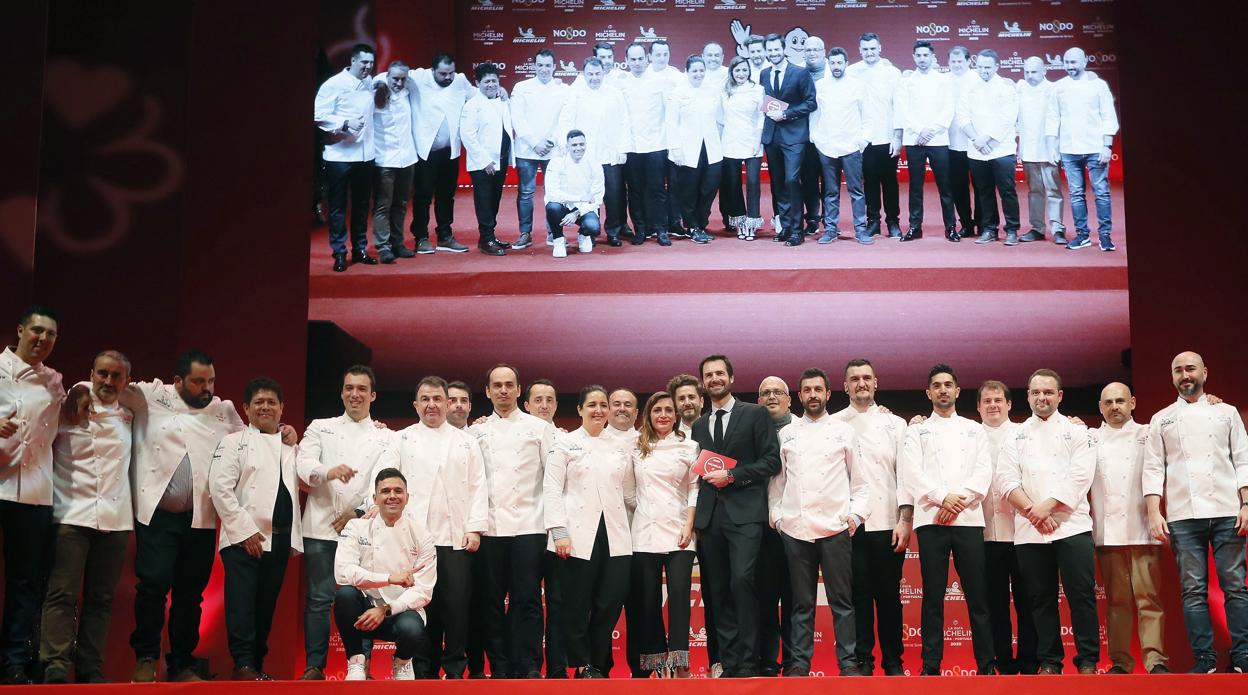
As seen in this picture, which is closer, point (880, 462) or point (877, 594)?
point (877, 594)

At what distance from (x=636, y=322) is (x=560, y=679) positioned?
2.67 metres

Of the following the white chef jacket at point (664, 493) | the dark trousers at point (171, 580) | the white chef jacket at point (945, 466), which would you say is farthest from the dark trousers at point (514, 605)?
the white chef jacket at point (945, 466)

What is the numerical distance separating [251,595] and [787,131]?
390 cm

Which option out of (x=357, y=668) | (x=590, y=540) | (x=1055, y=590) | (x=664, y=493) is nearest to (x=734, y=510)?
(x=664, y=493)

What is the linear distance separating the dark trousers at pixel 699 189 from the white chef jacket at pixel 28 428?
356 centimetres

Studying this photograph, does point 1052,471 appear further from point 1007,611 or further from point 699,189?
point 699,189

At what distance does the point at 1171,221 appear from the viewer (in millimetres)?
6691

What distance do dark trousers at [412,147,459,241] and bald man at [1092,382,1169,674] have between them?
3729mm

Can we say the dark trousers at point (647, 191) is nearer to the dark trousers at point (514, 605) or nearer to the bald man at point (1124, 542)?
the dark trousers at point (514, 605)

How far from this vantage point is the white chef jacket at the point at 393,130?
696 centimetres

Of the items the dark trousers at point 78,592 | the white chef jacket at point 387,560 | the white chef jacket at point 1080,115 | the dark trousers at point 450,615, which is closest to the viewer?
the dark trousers at point 78,592

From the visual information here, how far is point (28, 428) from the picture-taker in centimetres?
475

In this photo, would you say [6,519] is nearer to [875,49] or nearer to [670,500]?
[670,500]

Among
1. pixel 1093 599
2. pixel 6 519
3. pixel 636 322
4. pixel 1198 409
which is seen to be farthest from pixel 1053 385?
pixel 6 519
